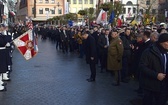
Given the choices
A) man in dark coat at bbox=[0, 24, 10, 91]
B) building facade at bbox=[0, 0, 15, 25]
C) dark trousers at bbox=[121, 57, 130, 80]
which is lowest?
dark trousers at bbox=[121, 57, 130, 80]

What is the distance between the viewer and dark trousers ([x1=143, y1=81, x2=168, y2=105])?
6082mm

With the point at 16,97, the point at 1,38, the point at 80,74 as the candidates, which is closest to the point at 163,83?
the point at 16,97

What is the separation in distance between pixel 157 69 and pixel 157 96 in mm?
514

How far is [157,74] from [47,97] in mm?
4255

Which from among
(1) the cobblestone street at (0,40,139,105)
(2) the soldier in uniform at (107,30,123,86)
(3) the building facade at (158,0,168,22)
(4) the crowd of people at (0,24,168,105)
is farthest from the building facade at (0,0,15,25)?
(3) the building facade at (158,0,168,22)

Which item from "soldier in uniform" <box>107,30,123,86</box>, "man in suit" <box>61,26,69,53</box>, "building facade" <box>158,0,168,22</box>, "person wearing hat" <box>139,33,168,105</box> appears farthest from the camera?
"building facade" <box>158,0,168,22</box>

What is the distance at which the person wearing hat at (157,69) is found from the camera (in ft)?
19.5

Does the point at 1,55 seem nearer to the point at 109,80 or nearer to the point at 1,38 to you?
the point at 1,38

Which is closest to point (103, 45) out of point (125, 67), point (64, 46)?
point (125, 67)

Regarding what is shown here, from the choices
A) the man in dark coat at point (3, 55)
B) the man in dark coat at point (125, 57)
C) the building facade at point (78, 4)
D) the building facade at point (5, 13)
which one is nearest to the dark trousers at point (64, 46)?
the building facade at point (5, 13)

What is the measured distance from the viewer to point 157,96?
616cm

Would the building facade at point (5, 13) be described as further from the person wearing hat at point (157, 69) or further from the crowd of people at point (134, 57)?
the person wearing hat at point (157, 69)

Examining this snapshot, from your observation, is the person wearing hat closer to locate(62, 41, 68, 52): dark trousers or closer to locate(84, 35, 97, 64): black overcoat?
locate(84, 35, 97, 64): black overcoat

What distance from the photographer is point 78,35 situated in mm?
22422
